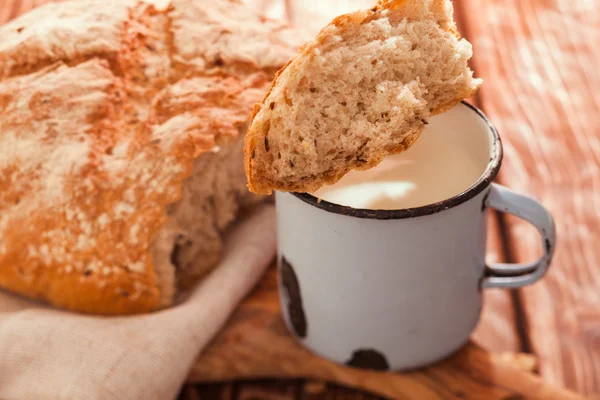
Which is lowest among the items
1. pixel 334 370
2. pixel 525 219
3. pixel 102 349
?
pixel 334 370

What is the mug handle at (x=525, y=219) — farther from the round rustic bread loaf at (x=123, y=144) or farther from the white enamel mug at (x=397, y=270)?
the round rustic bread loaf at (x=123, y=144)

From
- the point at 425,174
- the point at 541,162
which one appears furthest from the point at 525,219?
the point at 541,162

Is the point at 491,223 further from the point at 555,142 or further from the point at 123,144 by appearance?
the point at 123,144

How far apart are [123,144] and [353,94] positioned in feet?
1.67

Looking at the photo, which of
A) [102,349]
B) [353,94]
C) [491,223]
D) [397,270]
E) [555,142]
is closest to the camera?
[353,94]

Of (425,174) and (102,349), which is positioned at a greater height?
(425,174)

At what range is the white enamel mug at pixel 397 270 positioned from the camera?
1016 mm

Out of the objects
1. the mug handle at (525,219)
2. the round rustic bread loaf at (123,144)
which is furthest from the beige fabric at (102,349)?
A: the mug handle at (525,219)

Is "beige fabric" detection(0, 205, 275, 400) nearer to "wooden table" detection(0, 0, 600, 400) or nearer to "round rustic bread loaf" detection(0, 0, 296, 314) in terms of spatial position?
"round rustic bread loaf" detection(0, 0, 296, 314)

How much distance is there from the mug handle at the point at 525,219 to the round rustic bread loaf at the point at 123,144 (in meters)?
0.45

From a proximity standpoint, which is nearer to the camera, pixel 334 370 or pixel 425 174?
pixel 425 174

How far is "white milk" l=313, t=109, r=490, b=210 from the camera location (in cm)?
109

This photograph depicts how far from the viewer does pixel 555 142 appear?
1.65 m

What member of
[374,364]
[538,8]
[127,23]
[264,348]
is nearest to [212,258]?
[264,348]
